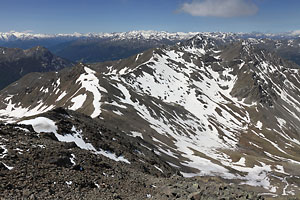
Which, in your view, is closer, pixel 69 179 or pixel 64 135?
pixel 69 179

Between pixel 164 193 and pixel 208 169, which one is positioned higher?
pixel 164 193

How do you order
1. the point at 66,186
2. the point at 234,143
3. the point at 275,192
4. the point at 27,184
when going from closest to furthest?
the point at 27,184
the point at 66,186
the point at 275,192
the point at 234,143

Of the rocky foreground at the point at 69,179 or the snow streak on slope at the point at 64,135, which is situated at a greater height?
the rocky foreground at the point at 69,179

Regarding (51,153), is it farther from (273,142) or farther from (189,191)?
(273,142)

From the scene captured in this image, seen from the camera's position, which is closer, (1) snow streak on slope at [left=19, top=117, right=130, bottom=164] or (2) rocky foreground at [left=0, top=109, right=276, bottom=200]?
(2) rocky foreground at [left=0, top=109, right=276, bottom=200]

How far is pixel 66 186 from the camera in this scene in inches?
694

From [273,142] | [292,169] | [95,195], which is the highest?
[95,195]

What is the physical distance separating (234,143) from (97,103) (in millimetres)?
103453

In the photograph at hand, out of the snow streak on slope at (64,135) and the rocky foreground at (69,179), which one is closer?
the rocky foreground at (69,179)

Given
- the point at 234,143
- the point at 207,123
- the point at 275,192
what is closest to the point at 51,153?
the point at 275,192

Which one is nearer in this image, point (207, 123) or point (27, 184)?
point (27, 184)

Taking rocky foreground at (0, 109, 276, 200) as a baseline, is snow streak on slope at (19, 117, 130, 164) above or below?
below

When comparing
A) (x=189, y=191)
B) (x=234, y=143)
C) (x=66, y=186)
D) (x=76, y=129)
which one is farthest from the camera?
(x=234, y=143)

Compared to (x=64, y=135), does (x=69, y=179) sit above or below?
above
